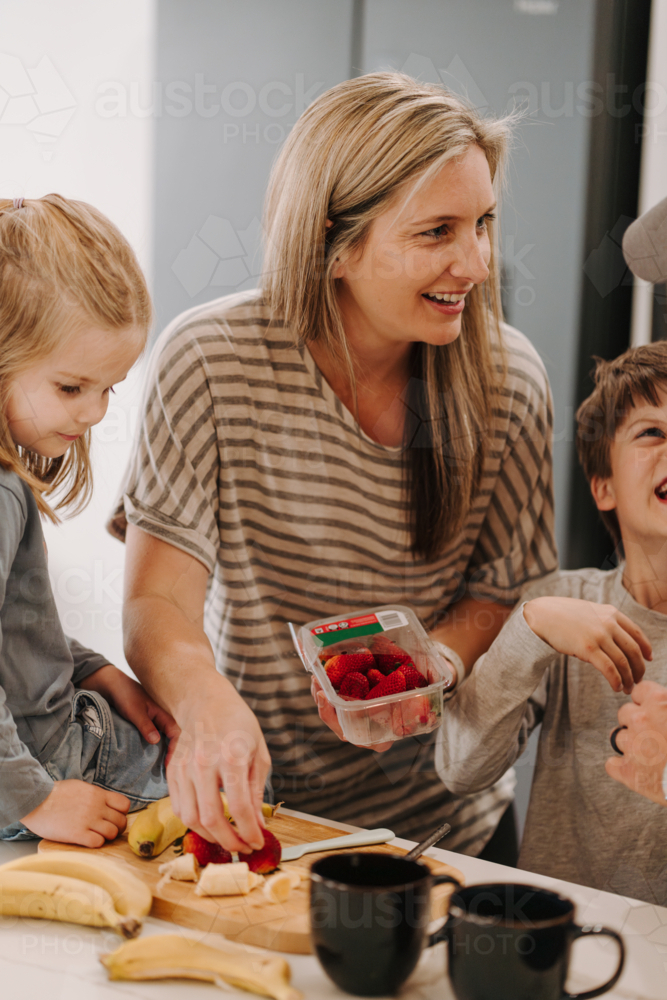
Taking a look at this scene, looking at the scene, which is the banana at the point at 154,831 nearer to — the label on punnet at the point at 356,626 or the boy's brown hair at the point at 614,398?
the label on punnet at the point at 356,626

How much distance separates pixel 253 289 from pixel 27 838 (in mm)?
451

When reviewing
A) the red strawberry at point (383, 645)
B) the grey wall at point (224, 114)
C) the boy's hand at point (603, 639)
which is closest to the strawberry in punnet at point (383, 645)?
the red strawberry at point (383, 645)

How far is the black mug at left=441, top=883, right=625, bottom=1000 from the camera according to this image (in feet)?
1.29

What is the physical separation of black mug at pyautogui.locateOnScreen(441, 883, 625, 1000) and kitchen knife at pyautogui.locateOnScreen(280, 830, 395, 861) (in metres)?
0.15

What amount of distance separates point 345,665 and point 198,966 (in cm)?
21

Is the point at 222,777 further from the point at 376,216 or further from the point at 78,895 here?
the point at 376,216

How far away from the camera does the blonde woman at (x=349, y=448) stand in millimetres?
598

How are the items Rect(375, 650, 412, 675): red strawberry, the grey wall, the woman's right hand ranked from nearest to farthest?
the woman's right hand, Rect(375, 650, 412, 675): red strawberry, the grey wall

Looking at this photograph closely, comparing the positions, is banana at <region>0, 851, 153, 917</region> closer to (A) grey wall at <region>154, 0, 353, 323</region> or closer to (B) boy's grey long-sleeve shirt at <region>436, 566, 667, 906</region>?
(B) boy's grey long-sleeve shirt at <region>436, 566, 667, 906</region>

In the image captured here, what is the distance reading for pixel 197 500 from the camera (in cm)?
66

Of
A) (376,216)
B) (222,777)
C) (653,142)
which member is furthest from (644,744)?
(653,142)

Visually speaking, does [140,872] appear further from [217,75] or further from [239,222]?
[217,75]

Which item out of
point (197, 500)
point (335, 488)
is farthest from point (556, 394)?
point (197, 500)

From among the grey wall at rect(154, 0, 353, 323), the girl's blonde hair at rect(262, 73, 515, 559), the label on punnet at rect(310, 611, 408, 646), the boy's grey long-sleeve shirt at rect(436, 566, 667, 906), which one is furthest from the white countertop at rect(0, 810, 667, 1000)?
the grey wall at rect(154, 0, 353, 323)
